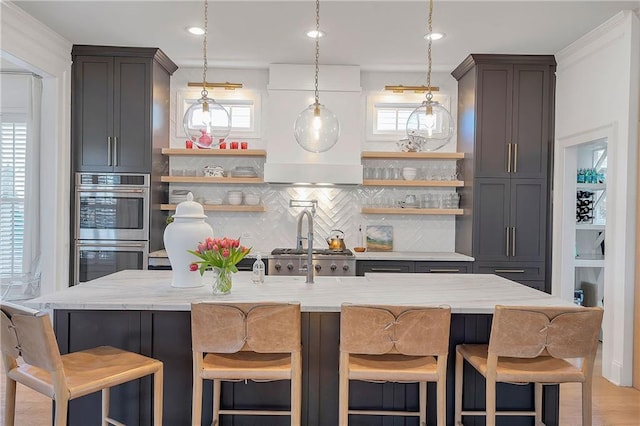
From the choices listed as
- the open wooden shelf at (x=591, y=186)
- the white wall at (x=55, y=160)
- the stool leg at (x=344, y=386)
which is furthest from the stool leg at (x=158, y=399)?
the open wooden shelf at (x=591, y=186)

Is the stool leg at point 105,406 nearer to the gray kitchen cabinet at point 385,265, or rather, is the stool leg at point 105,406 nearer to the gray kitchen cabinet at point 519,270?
the gray kitchen cabinet at point 385,265

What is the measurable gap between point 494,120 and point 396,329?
3439 millimetres

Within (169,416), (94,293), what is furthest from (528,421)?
(94,293)

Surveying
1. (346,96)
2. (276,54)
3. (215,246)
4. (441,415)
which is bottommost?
(441,415)

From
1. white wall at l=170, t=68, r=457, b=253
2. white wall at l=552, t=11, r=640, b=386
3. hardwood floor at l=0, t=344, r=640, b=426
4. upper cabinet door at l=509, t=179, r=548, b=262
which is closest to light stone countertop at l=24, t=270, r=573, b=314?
hardwood floor at l=0, t=344, r=640, b=426

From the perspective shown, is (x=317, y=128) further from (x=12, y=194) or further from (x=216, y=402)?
(x=12, y=194)

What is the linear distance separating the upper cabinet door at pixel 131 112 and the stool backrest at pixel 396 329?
3363 mm

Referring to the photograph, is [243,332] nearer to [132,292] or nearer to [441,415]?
[132,292]

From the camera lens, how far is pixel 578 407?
3354mm

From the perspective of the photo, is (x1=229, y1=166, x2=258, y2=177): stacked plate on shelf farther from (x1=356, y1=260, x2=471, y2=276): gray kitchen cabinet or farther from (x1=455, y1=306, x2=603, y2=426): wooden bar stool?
(x1=455, y1=306, x2=603, y2=426): wooden bar stool

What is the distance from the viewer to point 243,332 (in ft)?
7.00

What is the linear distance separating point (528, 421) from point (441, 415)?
0.79m

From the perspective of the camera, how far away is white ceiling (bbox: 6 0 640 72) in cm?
376

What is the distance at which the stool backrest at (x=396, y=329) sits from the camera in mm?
2121
